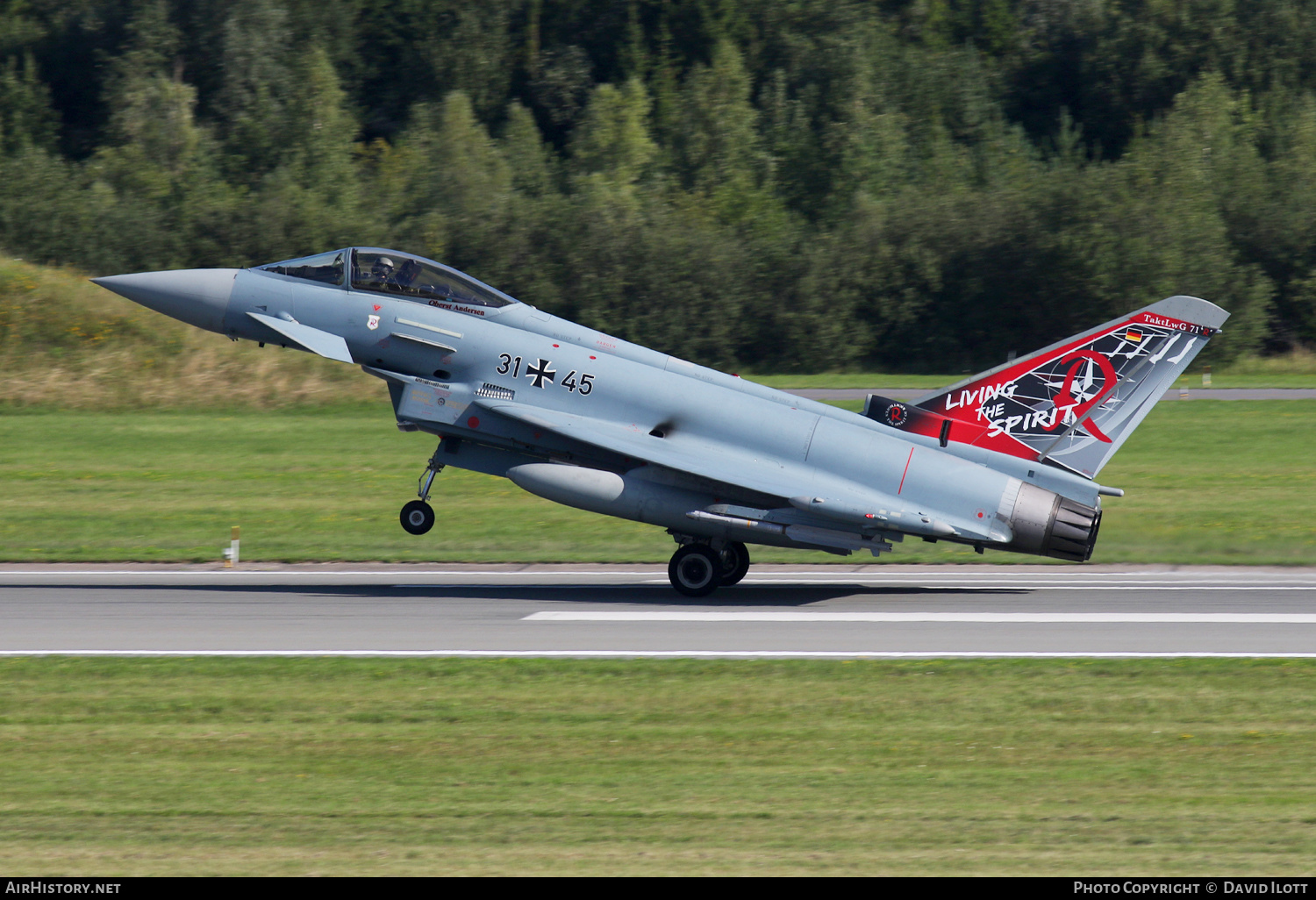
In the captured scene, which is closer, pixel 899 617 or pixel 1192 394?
pixel 899 617

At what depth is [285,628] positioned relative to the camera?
1477 cm

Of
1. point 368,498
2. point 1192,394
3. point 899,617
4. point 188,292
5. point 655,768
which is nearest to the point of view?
point 655,768

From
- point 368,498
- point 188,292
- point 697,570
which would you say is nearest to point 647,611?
point 697,570

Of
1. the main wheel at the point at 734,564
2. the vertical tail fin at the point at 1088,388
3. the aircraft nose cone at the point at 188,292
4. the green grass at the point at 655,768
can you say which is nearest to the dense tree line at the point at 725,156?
the vertical tail fin at the point at 1088,388

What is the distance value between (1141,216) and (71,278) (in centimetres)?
3871

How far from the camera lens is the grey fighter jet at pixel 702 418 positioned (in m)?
16.3

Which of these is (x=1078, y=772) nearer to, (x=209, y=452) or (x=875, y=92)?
(x=209, y=452)

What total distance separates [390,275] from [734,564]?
580 cm

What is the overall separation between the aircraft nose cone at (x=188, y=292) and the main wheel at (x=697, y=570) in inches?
256

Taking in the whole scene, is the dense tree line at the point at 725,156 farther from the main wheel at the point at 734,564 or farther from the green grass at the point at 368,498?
the main wheel at the point at 734,564

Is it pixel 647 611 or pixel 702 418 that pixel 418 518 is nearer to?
pixel 647 611

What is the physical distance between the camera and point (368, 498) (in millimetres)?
25125

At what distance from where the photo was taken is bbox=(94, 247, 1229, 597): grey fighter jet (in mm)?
16266

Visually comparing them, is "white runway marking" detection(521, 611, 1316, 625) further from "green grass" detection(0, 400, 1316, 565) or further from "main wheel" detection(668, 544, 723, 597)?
"green grass" detection(0, 400, 1316, 565)
